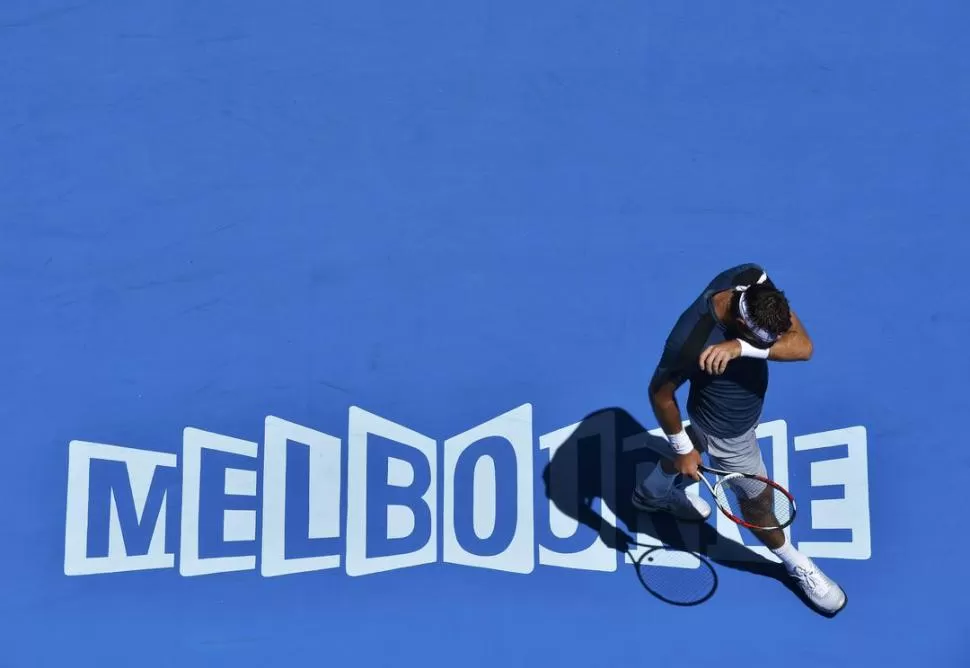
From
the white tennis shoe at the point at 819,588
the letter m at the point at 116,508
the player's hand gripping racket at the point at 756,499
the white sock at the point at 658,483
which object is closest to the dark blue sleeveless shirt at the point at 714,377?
the player's hand gripping racket at the point at 756,499

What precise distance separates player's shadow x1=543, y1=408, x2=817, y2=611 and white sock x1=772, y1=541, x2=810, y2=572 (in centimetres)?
22

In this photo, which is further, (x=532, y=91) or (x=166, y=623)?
(x=532, y=91)

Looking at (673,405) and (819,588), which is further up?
(673,405)

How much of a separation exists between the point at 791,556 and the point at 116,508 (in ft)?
10.7

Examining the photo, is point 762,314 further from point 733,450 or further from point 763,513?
point 763,513

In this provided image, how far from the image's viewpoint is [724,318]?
3652mm

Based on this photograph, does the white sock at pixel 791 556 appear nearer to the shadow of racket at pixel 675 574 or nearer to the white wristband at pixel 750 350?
the shadow of racket at pixel 675 574

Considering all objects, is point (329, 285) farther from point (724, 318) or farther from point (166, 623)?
point (724, 318)

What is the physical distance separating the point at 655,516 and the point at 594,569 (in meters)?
0.41

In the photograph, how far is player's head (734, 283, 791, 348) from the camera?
353 centimetres

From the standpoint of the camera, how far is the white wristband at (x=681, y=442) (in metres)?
4.01

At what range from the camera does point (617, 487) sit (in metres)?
4.87

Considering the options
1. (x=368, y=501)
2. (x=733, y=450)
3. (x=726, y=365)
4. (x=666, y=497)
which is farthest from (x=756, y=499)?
(x=368, y=501)

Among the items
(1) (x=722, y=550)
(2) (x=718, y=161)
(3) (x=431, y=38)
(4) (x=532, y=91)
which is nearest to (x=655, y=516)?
(1) (x=722, y=550)
